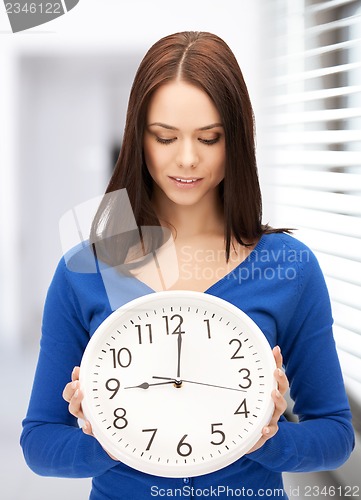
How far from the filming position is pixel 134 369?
841 mm

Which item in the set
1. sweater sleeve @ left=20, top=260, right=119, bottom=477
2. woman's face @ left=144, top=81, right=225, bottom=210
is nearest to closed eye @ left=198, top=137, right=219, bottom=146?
woman's face @ left=144, top=81, right=225, bottom=210

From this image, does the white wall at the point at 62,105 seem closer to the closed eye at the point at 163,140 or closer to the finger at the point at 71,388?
the closed eye at the point at 163,140

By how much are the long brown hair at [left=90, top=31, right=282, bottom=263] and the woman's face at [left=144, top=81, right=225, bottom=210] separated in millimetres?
11

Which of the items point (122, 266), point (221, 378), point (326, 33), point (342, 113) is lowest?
point (221, 378)

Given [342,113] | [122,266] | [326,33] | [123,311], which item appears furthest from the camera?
[326,33]

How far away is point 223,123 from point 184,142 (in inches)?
2.3

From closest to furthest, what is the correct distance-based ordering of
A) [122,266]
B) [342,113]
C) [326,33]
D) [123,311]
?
1. [123,311]
2. [122,266]
3. [342,113]
4. [326,33]

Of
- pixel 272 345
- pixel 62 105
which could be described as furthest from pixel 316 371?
pixel 62 105

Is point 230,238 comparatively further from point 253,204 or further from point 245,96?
point 245,96

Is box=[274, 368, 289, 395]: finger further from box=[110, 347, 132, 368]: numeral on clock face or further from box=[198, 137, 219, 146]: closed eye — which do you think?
box=[198, 137, 219, 146]: closed eye

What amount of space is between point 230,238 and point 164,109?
0.23 meters

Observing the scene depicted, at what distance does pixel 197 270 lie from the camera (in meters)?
1.01

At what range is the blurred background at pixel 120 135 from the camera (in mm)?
1303

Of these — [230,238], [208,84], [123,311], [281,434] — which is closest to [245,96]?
[208,84]
